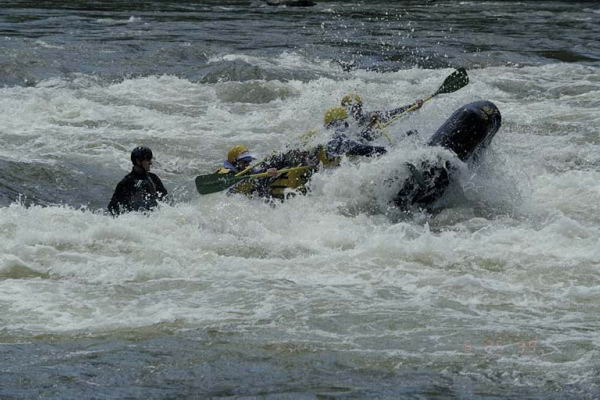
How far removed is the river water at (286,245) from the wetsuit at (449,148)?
0.16 meters

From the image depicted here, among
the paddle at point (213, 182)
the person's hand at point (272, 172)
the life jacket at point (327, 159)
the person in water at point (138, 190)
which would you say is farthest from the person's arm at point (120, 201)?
the life jacket at point (327, 159)

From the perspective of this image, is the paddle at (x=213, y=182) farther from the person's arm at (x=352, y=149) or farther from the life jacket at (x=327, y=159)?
the person's arm at (x=352, y=149)

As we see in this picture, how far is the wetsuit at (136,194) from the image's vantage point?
910 centimetres

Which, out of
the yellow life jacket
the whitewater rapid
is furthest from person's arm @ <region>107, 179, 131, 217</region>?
the yellow life jacket

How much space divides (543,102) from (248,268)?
860 cm

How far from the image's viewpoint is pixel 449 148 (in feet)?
32.6

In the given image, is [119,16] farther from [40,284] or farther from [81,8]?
[40,284]

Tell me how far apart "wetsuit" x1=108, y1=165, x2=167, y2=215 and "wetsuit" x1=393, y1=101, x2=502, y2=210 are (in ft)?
7.44

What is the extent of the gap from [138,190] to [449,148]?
9.75 feet

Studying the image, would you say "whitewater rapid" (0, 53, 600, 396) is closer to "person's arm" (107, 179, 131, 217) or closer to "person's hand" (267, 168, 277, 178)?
"person's arm" (107, 179, 131, 217)

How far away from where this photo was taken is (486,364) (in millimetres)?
5781

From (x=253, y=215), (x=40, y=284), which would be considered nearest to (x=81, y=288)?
(x=40, y=284)

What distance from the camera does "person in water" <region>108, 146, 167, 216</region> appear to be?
358 inches

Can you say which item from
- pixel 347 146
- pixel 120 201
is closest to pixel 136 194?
pixel 120 201
